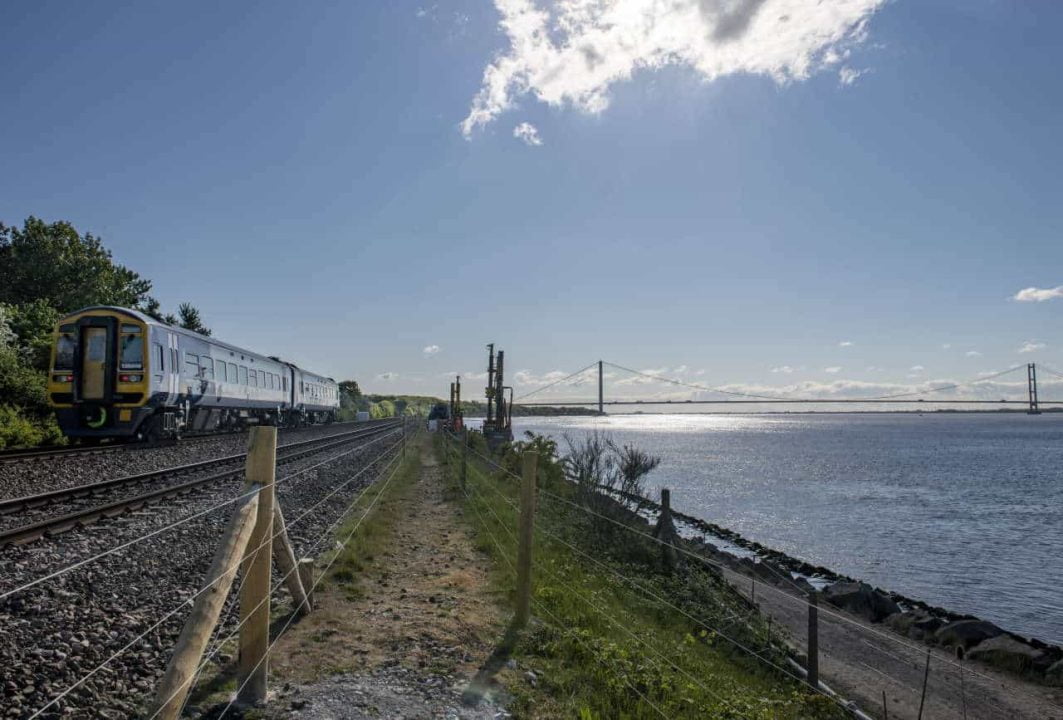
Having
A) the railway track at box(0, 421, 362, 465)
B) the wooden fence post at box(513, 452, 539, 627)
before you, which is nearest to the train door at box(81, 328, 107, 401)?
the railway track at box(0, 421, 362, 465)

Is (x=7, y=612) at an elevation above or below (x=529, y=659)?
above

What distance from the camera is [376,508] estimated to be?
11.9 m

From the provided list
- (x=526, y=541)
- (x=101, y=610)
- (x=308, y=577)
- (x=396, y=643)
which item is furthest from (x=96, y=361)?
(x=526, y=541)

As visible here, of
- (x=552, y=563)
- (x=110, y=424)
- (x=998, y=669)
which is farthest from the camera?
(x=110, y=424)

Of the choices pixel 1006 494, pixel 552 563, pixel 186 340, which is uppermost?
pixel 186 340

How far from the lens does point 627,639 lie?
6.23 meters

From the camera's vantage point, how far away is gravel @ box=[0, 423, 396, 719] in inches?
162

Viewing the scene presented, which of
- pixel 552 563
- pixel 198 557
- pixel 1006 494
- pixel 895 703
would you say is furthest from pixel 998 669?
pixel 1006 494

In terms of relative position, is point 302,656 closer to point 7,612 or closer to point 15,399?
point 7,612

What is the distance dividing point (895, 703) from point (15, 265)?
45.3 m

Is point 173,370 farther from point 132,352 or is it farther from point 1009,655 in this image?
point 1009,655

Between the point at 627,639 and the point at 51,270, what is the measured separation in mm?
43041

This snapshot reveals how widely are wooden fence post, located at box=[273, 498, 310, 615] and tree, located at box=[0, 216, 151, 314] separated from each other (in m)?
38.1

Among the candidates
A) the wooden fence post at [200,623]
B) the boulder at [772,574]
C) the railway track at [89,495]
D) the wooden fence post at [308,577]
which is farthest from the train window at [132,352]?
the boulder at [772,574]
